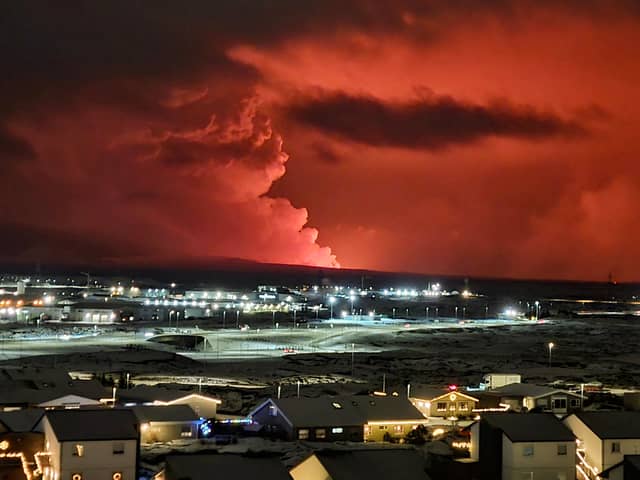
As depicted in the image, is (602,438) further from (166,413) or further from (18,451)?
(18,451)

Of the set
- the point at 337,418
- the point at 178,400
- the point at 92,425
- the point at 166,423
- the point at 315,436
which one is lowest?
the point at 315,436


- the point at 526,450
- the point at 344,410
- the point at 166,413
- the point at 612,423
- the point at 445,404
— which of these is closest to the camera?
the point at 526,450

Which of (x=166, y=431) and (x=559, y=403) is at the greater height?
(x=559, y=403)

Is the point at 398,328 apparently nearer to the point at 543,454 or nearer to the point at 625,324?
the point at 625,324

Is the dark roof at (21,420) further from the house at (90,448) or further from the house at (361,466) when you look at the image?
the house at (361,466)

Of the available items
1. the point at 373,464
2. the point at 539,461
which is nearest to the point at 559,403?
the point at 539,461

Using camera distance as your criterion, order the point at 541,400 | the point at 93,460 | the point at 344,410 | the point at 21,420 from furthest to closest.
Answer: the point at 541,400 < the point at 344,410 < the point at 21,420 < the point at 93,460
